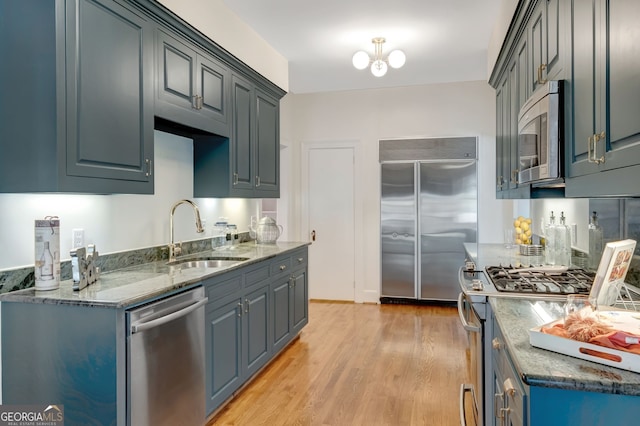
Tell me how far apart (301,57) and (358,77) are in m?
0.93

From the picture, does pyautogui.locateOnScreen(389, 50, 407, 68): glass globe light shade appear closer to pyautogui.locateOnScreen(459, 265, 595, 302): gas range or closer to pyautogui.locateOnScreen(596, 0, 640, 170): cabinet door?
pyautogui.locateOnScreen(459, 265, 595, 302): gas range

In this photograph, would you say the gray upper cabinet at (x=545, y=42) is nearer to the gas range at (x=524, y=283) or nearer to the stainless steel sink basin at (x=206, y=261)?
the gas range at (x=524, y=283)

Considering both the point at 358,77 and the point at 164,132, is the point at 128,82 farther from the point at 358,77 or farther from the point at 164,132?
the point at 358,77

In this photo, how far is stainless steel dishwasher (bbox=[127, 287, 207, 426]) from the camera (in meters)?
1.89

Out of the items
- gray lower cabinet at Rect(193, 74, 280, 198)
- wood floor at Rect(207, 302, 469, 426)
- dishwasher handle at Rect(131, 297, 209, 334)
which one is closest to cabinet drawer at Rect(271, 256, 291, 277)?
gray lower cabinet at Rect(193, 74, 280, 198)

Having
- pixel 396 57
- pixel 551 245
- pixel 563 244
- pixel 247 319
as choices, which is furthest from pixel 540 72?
pixel 247 319

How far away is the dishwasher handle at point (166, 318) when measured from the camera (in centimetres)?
188

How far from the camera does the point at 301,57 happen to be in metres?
4.43

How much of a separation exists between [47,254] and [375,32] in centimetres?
306

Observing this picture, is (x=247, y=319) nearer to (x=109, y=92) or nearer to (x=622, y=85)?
(x=109, y=92)

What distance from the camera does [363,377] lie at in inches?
130

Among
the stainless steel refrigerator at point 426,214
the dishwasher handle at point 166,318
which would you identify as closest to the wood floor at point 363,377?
the stainless steel refrigerator at point 426,214

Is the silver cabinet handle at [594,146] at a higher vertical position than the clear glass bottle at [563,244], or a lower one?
higher

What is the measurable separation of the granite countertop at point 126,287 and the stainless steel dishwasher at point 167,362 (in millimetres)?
65
